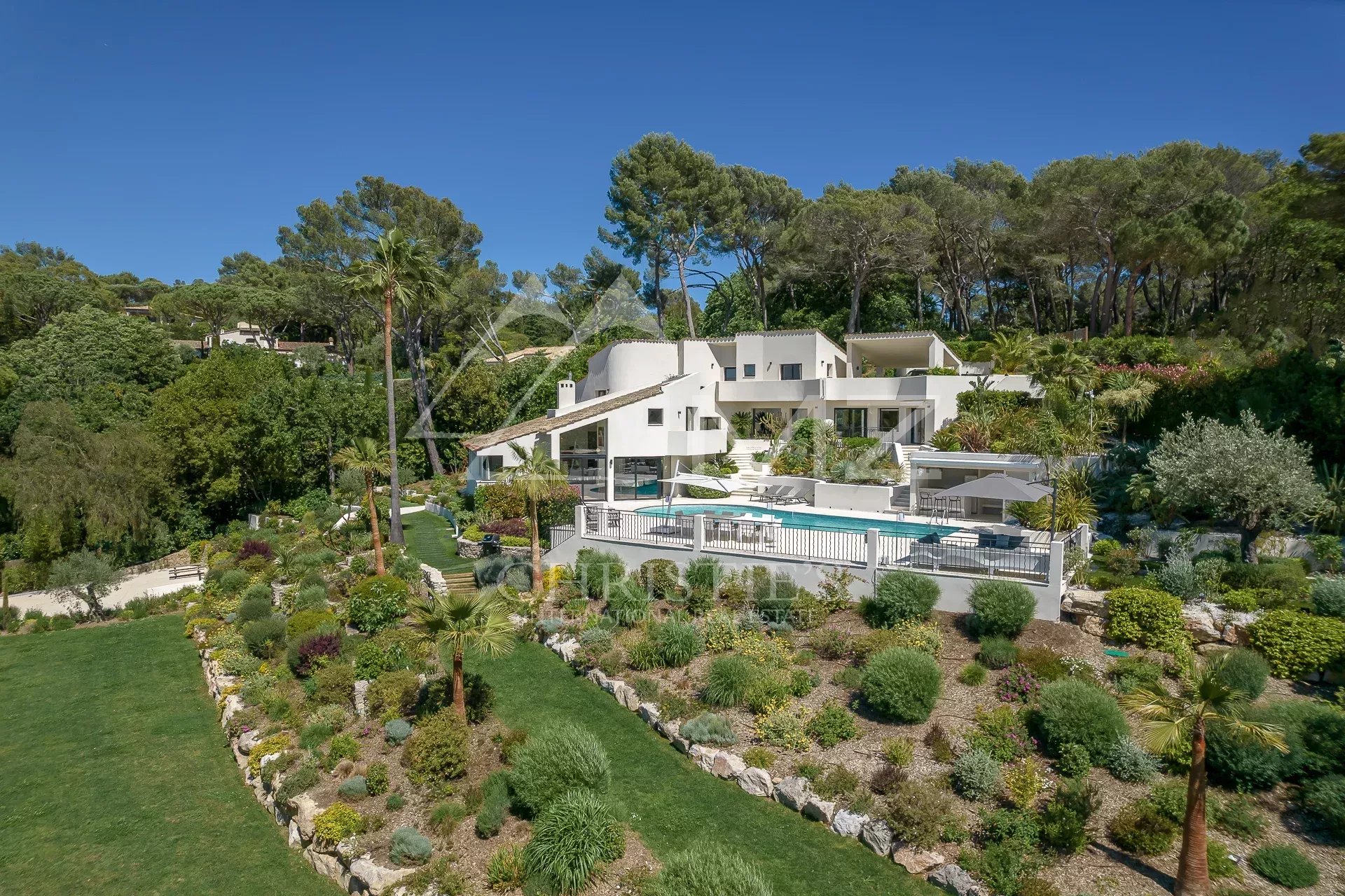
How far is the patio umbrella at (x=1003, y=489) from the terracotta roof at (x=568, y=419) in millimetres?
13992

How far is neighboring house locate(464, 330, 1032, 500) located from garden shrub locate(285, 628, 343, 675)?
12.1 metres

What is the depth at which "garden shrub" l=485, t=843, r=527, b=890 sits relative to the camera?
29.9ft

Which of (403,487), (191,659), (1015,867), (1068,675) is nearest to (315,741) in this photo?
(191,659)

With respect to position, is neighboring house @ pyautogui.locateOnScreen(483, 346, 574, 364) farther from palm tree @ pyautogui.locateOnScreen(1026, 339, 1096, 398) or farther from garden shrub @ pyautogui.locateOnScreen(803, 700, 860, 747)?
garden shrub @ pyautogui.locateOnScreen(803, 700, 860, 747)

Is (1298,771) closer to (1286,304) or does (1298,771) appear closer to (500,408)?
(1286,304)

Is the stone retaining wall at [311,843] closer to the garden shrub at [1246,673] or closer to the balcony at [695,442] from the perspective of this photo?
the garden shrub at [1246,673]

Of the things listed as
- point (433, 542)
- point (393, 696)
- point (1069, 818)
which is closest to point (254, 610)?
point (433, 542)

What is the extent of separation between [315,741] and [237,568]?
579 inches

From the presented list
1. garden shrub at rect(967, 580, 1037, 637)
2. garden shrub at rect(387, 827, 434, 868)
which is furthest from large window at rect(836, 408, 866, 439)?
garden shrub at rect(387, 827, 434, 868)

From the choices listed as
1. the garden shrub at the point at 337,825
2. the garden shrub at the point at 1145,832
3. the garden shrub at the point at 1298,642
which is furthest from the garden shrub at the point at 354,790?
the garden shrub at the point at 1298,642

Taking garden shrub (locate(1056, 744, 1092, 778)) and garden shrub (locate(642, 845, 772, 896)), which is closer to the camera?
garden shrub (locate(642, 845, 772, 896))

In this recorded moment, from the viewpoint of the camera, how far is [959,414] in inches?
1148

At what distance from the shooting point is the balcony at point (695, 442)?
2973 cm

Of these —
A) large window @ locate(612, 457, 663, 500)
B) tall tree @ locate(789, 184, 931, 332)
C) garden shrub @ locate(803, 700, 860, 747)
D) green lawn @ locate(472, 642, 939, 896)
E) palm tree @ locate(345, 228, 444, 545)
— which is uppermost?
tall tree @ locate(789, 184, 931, 332)
